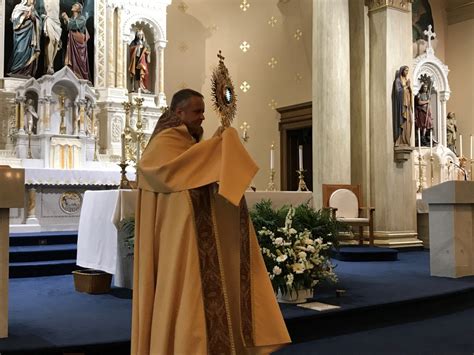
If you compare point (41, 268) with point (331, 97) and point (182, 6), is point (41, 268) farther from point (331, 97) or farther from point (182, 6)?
point (182, 6)

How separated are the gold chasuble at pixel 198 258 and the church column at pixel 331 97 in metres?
6.28

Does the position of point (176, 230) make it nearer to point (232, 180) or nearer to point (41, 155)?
point (232, 180)

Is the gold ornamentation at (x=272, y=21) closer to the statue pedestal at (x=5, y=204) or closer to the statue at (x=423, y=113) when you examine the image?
the statue at (x=423, y=113)

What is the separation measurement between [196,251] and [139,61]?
338 inches

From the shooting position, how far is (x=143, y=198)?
2742 millimetres

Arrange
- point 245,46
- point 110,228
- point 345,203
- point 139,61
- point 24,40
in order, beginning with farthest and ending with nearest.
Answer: point 245,46, point 139,61, point 24,40, point 345,203, point 110,228

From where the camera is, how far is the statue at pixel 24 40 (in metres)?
9.43

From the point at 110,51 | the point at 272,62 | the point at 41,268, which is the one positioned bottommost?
the point at 41,268

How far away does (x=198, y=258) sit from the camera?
259 centimetres

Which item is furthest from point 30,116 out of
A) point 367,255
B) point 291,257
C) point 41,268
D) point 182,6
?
point 291,257

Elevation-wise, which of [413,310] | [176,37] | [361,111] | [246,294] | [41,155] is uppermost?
[176,37]

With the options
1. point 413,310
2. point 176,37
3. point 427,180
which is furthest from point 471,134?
point 413,310

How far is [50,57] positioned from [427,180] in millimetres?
6837

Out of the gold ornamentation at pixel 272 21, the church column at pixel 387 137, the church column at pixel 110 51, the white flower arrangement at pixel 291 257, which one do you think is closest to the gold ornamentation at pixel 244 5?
the gold ornamentation at pixel 272 21
